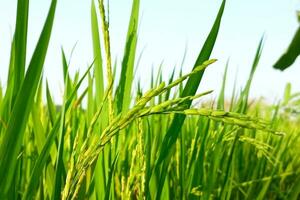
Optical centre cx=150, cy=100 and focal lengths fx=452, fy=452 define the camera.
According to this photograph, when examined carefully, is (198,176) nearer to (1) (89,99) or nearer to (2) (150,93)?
(1) (89,99)

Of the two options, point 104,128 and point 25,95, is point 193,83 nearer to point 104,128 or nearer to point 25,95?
point 104,128

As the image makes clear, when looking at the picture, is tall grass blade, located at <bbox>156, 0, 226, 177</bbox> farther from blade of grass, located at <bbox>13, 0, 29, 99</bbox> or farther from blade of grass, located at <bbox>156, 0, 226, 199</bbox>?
blade of grass, located at <bbox>13, 0, 29, 99</bbox>

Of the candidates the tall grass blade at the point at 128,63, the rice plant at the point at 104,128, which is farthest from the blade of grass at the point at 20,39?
the tall grass blade at the point at 128,63

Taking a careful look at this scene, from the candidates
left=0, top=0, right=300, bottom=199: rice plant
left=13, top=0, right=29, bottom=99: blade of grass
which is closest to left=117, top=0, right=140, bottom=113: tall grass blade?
left=0, top=0, right=300, bottom=199: rice plant

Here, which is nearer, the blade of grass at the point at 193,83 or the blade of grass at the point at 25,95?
the blade of grass at the point at 25,95

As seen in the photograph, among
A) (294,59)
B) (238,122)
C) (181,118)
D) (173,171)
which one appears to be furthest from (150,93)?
(173,171)

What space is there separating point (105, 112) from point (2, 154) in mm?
245

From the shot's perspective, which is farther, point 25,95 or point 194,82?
point 194,82

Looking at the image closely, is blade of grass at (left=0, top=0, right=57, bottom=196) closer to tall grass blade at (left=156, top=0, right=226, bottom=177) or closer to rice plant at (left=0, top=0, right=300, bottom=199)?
rice plant at (left=0, top=0, right=300, bottom=199)

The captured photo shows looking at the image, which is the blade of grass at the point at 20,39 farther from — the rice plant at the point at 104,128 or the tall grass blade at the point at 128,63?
the tall grass blade at the point at 128,63

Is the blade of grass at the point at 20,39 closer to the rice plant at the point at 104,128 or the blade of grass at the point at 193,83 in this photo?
the rice plant at the point at 104,128

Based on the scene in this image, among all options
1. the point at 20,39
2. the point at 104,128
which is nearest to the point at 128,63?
the point at 104,128

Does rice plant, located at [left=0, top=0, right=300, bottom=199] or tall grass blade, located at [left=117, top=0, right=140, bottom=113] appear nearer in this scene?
rice plant, located at [left=0, top=0, right=300, bottom=199]

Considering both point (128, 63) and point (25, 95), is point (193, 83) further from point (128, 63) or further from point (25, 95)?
point (25, 95)
